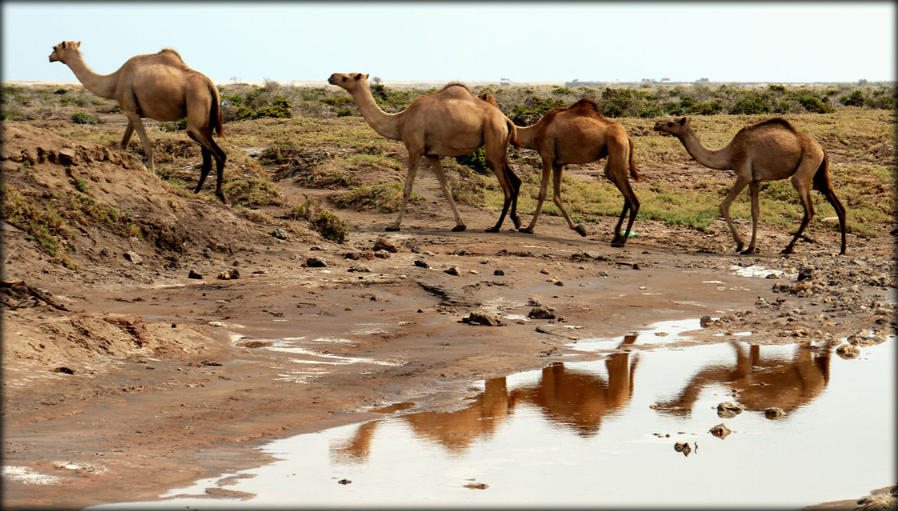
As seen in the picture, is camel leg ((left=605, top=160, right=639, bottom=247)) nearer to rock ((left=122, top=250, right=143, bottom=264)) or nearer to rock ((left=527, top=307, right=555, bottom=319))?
rock ((left=527, top=307, right=555, bottom=319))

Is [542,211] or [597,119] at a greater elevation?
[597,119]

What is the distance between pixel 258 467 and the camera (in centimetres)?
656

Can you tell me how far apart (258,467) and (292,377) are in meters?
2.27

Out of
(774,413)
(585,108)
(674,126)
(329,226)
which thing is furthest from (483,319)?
(674,126)

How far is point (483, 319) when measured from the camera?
35.9 feet

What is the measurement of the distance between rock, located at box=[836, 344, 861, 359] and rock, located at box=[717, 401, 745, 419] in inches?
94.9

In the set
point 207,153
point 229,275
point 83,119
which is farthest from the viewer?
point 83,119

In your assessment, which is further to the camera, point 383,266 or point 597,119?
point 597,119

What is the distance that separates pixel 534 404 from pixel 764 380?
2287mm

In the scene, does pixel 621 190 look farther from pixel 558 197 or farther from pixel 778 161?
pixel 778 161

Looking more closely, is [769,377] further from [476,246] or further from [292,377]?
[476,246]

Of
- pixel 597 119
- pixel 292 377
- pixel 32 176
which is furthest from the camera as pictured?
pixel 597 119

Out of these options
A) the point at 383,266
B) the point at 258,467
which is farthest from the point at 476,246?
the point at 258,467

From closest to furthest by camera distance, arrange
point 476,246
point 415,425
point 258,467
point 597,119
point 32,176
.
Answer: point 258,467, point 415,425, point 32,176, point 476,246, point 597,119
